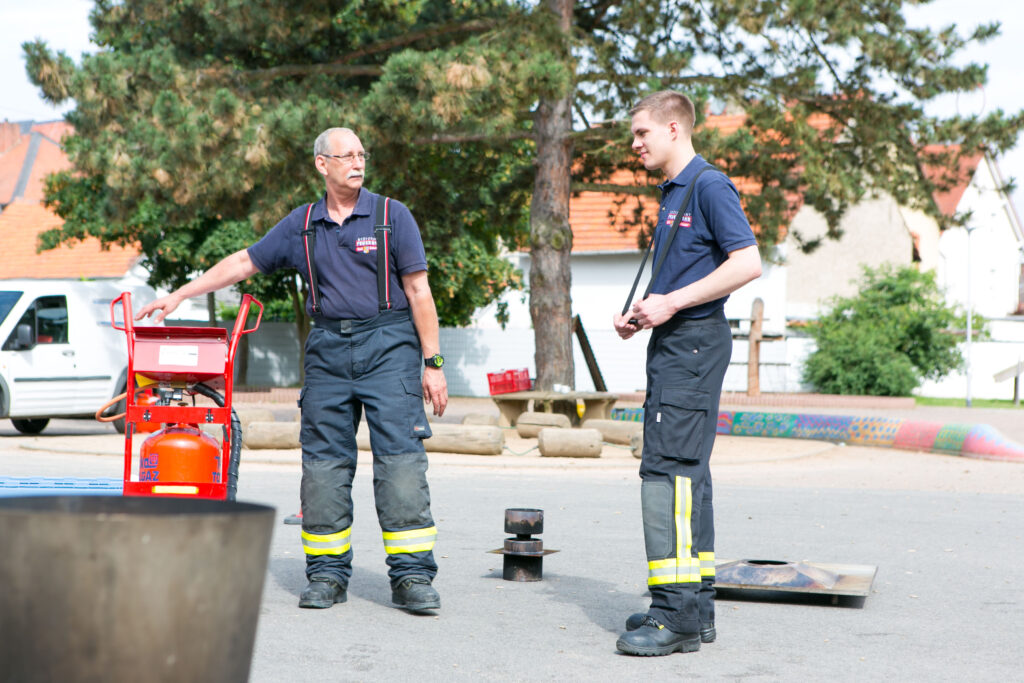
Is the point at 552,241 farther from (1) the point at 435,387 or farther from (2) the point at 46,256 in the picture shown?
(2) the point at 46,256

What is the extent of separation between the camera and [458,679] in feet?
13.7

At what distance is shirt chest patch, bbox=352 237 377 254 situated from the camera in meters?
5.42

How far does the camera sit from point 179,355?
5.70 meters

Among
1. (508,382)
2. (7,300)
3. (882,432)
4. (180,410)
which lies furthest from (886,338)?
(180,410)

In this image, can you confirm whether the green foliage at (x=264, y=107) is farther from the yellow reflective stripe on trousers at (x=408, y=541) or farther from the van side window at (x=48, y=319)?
the yellow reflective stripe on trousers at (x=408, y=541)

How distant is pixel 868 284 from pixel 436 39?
18874 millimetres

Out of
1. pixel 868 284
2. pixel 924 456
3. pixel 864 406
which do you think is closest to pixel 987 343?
pixel 868 284

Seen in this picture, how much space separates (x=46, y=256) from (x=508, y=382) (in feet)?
113

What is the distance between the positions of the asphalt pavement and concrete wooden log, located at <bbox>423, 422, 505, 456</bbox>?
0.45 meters

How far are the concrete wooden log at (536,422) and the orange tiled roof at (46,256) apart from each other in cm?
3011

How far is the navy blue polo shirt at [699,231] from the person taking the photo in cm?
468

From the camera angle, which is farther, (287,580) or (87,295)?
(87,295)

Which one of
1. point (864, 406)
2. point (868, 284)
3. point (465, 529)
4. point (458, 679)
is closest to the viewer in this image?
point (458, 679)

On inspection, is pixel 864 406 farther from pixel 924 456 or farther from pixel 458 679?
pixel 458 679
